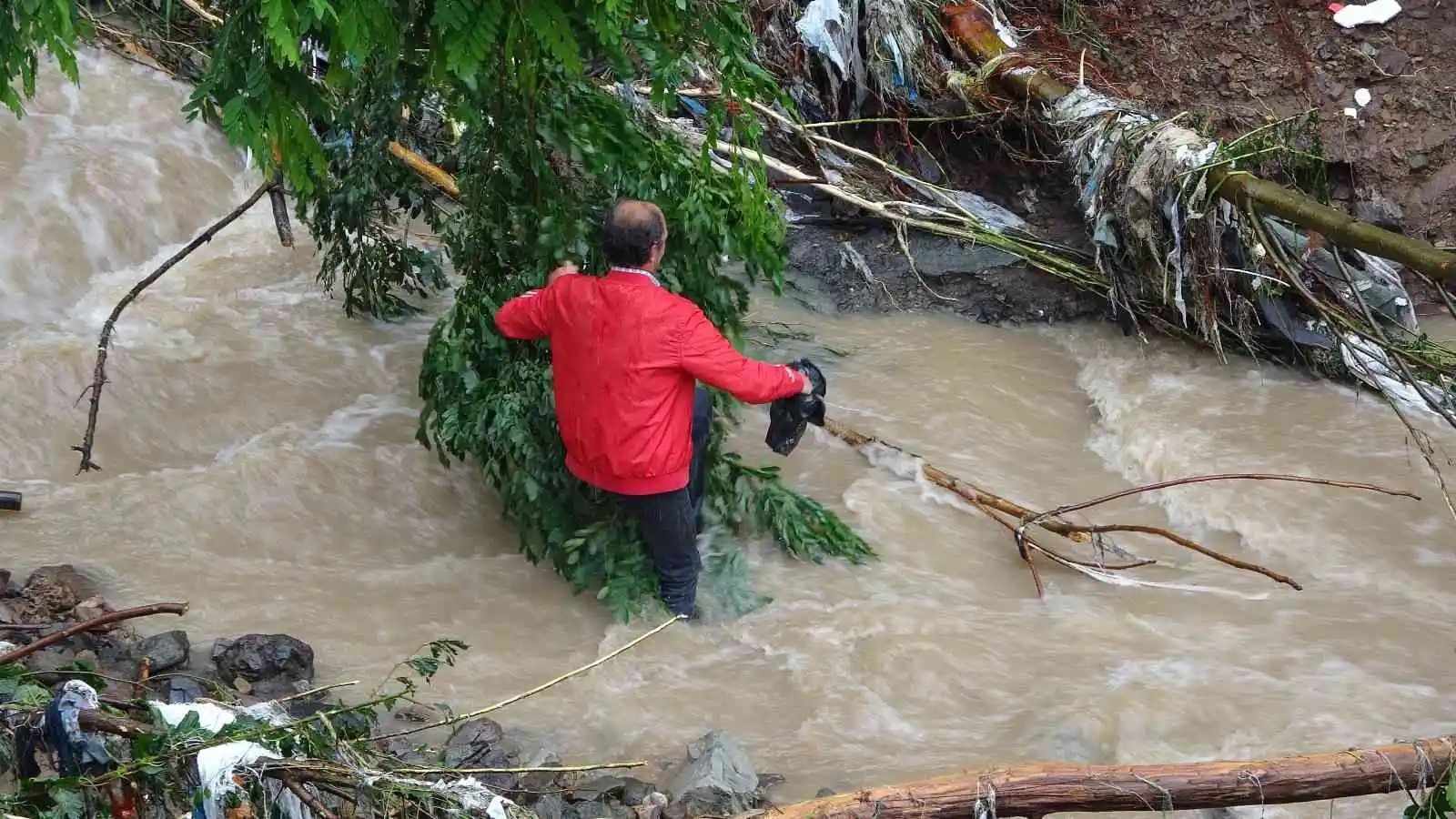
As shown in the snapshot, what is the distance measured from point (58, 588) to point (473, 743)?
1779 mm

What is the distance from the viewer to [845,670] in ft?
14.1

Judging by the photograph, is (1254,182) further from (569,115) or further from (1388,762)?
(1388,762)

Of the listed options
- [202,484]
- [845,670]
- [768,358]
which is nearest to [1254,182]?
[768,358]

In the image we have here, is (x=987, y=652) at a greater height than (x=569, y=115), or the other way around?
(x=569, y=115)

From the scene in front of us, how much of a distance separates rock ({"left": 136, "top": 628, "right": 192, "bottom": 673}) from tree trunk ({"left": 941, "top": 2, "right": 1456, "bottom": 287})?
4.47m

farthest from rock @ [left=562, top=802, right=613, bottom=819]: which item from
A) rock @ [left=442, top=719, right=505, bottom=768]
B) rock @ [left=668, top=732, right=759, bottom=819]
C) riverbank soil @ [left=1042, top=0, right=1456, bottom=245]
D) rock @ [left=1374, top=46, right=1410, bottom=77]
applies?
rock @ [left=1374, top=46, right=1410, bottom=77]

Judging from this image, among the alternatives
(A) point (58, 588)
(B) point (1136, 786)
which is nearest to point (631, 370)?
(B) point (1136, 786)

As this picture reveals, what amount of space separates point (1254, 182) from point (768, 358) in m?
2.59

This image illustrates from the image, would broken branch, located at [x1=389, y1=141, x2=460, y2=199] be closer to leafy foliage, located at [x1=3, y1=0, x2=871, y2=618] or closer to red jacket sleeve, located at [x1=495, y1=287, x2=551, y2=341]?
leafy foliage, located at [x1=3, y1=0, x2=871, y2=618]

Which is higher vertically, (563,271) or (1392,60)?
(1392,60)

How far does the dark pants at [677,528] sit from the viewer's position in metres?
4.28

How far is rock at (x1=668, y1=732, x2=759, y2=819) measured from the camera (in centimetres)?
335

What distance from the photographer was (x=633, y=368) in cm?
393

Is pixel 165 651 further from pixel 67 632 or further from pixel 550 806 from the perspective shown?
pixel 550 806
